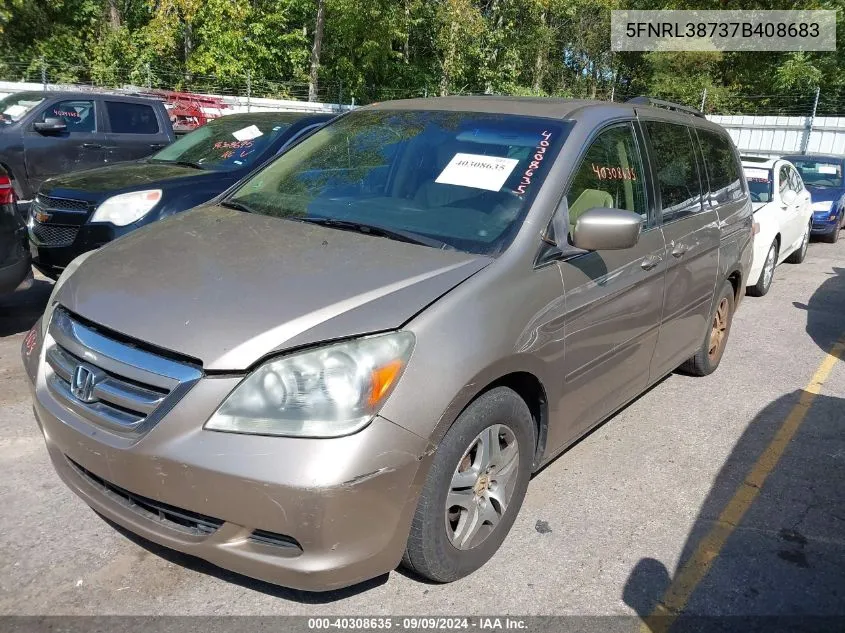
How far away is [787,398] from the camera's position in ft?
16.8

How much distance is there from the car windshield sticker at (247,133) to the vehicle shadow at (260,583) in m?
4.82

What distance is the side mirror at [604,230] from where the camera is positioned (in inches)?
119

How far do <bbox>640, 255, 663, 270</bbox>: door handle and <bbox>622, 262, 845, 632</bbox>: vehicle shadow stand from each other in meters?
1.20

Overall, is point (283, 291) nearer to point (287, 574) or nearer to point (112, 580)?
point (287, 574)

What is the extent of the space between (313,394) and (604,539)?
1691mm

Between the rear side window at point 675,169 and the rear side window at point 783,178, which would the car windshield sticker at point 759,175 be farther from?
the rear side window at point 675,169

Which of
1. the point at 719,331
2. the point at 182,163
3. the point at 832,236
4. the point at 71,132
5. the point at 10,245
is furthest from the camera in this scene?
the point at 832,236

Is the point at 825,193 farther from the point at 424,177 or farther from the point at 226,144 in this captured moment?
the point at 424,177

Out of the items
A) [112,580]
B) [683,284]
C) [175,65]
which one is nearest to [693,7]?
[175,65]

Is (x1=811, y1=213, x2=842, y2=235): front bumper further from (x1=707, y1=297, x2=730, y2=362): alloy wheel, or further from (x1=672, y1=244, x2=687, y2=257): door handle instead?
(x1=672, y1=244, x2=687, y2=257): door handle

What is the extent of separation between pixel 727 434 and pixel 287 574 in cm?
316

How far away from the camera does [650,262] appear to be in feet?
12.2

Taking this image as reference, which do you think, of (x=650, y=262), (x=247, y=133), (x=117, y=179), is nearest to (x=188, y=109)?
(x=247, y=133)

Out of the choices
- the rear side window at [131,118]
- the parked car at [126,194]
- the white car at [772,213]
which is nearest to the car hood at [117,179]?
the parked car at [126,194]
